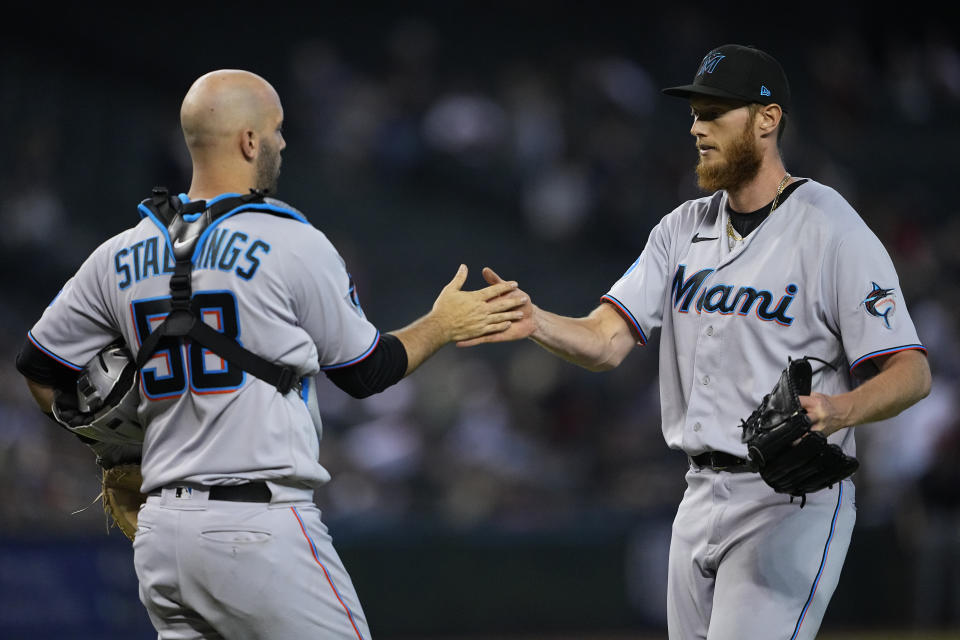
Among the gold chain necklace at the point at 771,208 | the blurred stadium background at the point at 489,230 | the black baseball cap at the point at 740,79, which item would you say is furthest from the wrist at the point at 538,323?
the blurred stadium background at the point at 489,230

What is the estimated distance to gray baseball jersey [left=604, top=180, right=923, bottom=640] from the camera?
12.2ft

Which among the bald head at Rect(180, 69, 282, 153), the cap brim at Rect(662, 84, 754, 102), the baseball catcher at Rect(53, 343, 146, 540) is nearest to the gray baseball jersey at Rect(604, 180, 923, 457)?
the cap brim at Rect(662, 84, 754, 102)

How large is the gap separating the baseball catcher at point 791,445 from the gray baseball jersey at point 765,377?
0.24 m

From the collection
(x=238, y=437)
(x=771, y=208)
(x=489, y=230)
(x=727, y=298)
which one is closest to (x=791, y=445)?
(x=727, y=298)

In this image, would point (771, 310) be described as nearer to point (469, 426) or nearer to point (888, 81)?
point (469, 426)

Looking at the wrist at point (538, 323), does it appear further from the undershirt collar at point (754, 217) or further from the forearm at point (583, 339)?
the undershirt collar at point (754, 217)

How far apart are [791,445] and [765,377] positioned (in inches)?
18.9

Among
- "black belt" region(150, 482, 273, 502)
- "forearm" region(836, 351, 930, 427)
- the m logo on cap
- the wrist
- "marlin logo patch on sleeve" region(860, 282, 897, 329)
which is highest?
the m logo on cap

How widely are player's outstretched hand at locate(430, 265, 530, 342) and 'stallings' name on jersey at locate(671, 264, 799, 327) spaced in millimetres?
572

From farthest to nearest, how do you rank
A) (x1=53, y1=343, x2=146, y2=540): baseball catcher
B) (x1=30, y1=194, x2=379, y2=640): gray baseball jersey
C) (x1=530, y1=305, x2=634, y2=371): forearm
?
1. (x1=530, y1=305, x2=634, y2=371): forearm
2. (x1=53, y1=343, x2=146, y2=540): baseball catcher
3. (x1=30, y1=194, x2=379, y2=640): gray baseball jersey

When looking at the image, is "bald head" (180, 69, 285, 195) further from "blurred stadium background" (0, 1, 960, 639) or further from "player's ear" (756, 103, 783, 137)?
"blurred stadium background" (0, 1, 960, 639)

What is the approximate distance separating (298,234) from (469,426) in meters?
8.08

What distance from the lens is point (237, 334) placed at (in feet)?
10.9

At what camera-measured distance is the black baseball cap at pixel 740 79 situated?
157 inches
